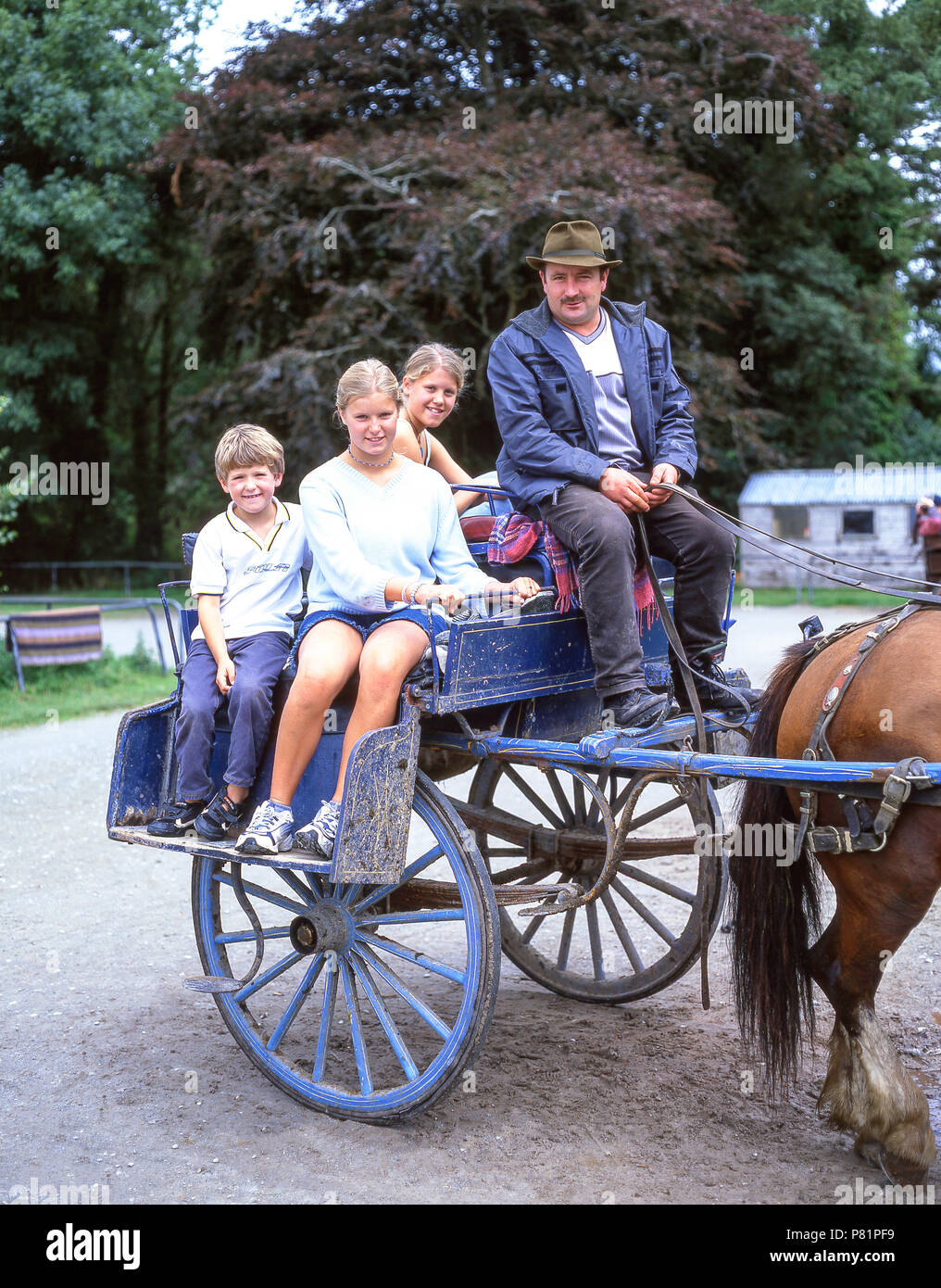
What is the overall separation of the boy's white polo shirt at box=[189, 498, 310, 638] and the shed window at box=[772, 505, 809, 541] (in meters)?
21.2

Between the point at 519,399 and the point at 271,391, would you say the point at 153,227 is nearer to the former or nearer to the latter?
the point at 271,391

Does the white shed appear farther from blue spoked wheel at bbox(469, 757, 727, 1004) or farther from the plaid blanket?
the plaid blanket

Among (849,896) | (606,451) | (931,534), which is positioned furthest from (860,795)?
(931,534)

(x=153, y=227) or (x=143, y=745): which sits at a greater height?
(x=153, y=227)

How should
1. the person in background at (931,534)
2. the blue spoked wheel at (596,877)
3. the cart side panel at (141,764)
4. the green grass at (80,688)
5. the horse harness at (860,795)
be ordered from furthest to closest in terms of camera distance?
the green grass at (80,688)
the person in background at (931,534)
the blue spoked wheel at (596,877)
the cart side panel at (141,764)
the horse harness at (860,795)

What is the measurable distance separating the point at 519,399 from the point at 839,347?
68.1 ft

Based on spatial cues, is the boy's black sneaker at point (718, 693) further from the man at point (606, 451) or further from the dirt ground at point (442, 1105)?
the dirt ground at point (442, 1105)

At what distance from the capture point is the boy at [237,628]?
146 inches

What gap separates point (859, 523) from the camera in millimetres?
24281

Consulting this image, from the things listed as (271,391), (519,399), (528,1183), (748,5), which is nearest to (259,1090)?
(528,1183)

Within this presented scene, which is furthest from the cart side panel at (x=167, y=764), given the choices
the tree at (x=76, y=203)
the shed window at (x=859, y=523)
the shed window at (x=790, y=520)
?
the shed window at (x=859, y=523)

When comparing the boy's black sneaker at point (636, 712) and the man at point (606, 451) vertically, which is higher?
the man at point (606, 451)

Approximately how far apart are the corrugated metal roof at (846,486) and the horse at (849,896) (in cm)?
2124

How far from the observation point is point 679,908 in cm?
561
